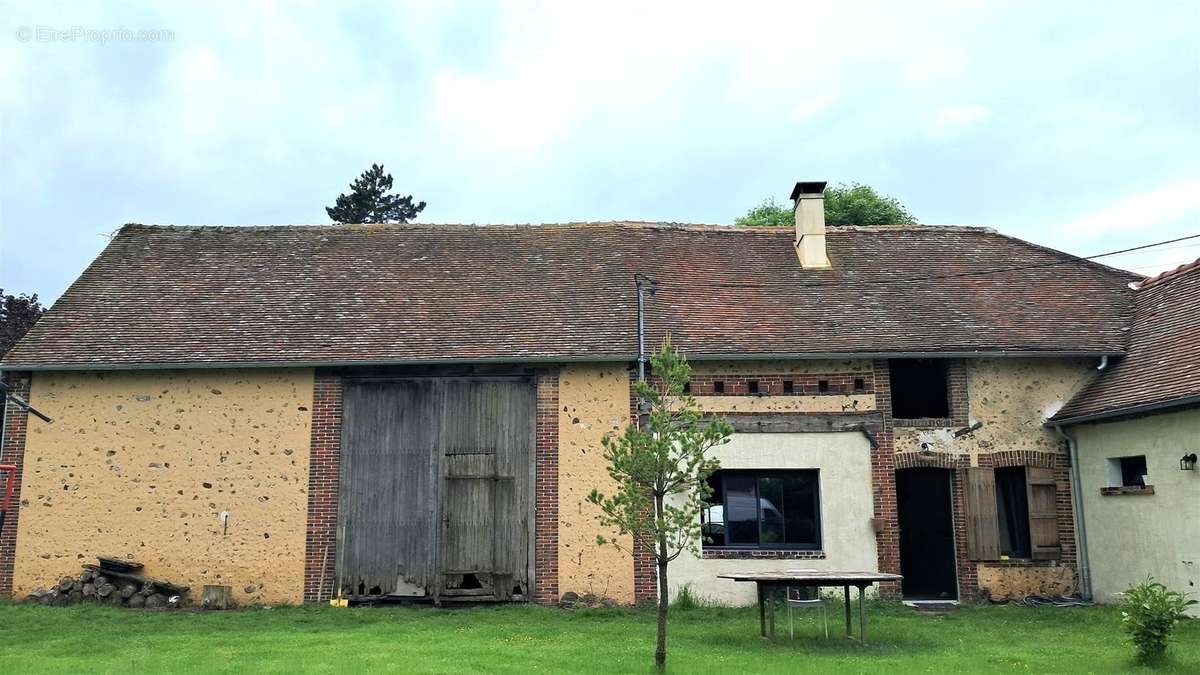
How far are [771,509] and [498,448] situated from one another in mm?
4459

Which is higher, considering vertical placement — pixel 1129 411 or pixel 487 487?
pixel 1129 411

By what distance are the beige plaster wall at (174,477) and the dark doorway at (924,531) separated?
396 inches

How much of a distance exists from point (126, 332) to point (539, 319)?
6.87 meters

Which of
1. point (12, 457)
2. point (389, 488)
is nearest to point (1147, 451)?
point (389, 488)

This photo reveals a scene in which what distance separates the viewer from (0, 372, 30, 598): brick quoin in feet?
47.4

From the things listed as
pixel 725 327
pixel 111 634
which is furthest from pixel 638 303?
pixel 111 634

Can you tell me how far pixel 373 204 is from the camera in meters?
43.9

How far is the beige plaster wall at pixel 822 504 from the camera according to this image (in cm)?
1438

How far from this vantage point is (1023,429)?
15.0m

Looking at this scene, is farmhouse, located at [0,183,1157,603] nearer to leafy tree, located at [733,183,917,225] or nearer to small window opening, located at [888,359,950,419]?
small window opening, located at [888,359,950,419]

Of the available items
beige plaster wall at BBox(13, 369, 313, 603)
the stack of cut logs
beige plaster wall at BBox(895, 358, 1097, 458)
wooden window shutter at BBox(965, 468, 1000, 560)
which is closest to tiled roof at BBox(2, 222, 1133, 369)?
beige plaster wall at BBox(895, 358, 1097, 458)

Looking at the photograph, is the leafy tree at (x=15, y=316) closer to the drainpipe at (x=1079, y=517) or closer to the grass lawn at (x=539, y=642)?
the grass lawn at (x=539, y=642)

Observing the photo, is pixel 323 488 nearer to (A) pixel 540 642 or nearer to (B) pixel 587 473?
(B) pixel 587 473

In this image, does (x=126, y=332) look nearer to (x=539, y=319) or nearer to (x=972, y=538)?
(x=539, y=319)
